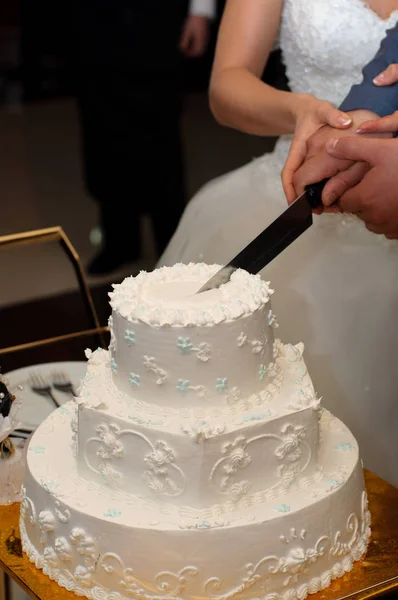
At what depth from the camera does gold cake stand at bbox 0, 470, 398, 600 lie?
146 centimetres

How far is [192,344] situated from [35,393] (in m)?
0.66

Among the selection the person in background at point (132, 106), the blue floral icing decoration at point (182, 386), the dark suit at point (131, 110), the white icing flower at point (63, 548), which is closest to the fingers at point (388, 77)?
the blue floral icing decoration at point (182, 386)

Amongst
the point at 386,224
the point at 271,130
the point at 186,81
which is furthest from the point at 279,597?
the point at 186,81

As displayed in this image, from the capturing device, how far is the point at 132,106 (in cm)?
396

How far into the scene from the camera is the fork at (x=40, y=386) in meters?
1.98

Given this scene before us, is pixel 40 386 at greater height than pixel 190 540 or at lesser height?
lesser

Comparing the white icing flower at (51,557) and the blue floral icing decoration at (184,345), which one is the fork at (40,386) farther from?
the blue floral icing decoration at (184,345)

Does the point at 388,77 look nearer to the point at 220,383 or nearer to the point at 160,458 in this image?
the point at 220,383

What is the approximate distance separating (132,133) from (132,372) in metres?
2.65

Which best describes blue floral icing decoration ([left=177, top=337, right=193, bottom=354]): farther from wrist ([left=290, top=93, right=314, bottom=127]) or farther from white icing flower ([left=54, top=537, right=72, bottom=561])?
wrist ([left=290, top=93, right=314, bottom=127])

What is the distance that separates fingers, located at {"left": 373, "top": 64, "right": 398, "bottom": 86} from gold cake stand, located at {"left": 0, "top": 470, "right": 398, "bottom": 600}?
2.29 ft

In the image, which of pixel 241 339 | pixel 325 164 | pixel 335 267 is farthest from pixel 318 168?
pixel 241 339

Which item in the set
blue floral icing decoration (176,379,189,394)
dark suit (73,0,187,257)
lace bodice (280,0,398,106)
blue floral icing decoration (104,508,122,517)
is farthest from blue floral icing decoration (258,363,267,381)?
dark suit (73,0,187,257)

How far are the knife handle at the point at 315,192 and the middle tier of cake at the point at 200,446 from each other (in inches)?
14.8
